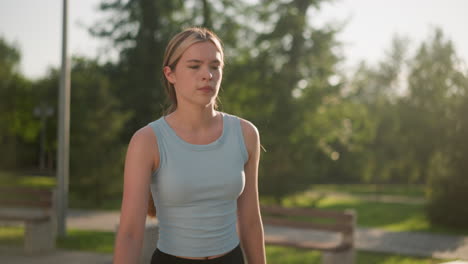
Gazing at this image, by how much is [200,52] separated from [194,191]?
529 millimetres

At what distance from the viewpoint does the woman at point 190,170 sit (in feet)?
6.26

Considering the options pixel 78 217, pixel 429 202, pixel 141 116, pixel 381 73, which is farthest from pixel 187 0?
pixel 381 73

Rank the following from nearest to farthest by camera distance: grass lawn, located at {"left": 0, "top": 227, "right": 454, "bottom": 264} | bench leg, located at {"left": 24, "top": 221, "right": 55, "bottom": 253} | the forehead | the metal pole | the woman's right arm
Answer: the woman's right arm
the forehead
bench leg, located at {"left": 24, "top": 221, "right": 55, "bottom": 253}
grass lawn, located at {"left": 0, "top": 227, "right": 454, "bottom": 264}
the metal pole

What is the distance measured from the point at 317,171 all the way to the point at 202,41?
1499cm

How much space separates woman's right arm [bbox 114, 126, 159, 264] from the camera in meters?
1.89

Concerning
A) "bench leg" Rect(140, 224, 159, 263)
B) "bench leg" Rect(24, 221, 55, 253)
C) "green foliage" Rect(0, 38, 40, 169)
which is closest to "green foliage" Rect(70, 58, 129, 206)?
"bench leg" Rect(24, 221, 55, 253)

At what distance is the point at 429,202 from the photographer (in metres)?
13.9

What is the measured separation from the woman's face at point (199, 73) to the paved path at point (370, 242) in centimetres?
618

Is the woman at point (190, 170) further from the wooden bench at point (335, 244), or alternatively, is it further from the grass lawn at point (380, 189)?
the grass lawn at point (380, 189)

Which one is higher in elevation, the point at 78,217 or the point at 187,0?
the point at 187,0

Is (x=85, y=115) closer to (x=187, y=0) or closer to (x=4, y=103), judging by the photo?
(x=187, y=0)

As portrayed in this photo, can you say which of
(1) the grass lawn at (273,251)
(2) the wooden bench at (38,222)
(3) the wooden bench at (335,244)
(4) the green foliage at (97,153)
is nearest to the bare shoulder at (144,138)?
(3) the wooden bench at (335,244)

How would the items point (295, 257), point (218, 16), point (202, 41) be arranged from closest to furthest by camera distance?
point (202, 41) → point (295, 257) → point (218, 16)

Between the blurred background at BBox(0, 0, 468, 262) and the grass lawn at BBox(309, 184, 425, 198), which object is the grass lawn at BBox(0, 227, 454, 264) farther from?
the grass lawn at BBox(309, 184, 425, 198)
